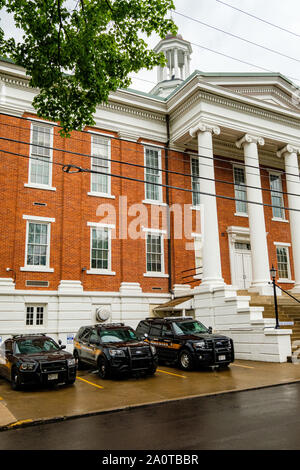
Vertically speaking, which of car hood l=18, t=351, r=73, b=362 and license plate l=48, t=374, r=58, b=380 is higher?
car hood l=18, t=351, r=73, b=362

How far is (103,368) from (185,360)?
9.96 ft

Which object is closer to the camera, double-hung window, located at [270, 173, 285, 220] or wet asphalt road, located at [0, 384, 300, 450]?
wet asphalt road, located at [0, 384, 300, 450]

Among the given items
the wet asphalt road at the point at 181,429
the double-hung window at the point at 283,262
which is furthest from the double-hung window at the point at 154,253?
the wet asphalt road at the point at 181,429

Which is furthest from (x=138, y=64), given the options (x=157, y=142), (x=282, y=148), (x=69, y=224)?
(x=282, y=148)

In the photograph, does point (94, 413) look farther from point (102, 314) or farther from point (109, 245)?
point (109, 245)

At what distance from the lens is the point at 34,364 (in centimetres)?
1059

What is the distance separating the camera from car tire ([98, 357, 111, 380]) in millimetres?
12016

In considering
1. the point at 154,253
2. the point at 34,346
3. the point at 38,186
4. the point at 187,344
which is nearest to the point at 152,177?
the point at 154,253

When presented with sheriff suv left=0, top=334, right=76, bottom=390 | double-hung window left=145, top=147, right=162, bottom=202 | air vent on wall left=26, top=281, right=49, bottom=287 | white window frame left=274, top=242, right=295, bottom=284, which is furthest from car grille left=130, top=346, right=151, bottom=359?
white window frame left=274, top=242, right=295, bottom=284

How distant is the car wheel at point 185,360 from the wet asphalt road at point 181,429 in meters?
4.60

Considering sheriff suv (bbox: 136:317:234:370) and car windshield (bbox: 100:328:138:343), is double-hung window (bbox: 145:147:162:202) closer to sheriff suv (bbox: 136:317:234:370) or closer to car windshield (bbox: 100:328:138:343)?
sheriff suv (bbox: 136:317:234:370)

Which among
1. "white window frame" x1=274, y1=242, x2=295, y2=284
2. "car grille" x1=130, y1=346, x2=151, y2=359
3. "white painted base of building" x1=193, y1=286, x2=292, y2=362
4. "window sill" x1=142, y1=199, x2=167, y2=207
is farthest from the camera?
"white window frame" x1=274, y1=242, x2=295, y2=284

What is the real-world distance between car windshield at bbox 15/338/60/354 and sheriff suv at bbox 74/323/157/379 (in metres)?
1.41

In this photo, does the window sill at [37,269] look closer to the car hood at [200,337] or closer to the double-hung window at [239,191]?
the car hood at [200,337]
